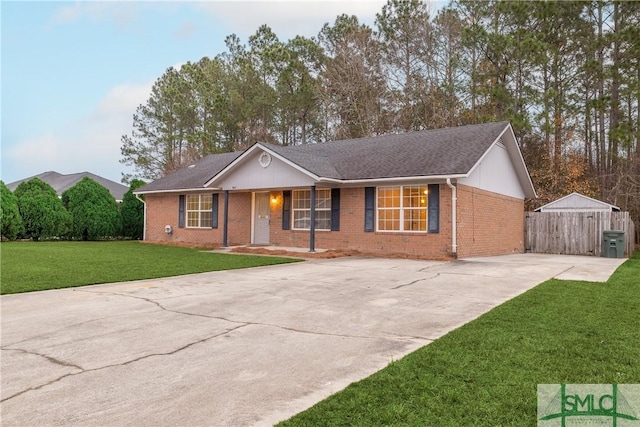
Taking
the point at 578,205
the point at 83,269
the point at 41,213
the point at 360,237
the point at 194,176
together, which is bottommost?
the point at 83,269

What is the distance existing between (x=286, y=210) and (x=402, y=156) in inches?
195

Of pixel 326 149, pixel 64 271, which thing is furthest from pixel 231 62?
pixel 64 271

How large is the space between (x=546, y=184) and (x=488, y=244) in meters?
10.2

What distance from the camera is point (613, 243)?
52.9 feet

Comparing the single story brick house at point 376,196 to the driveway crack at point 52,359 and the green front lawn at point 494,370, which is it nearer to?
the green front lawn at point 494,370

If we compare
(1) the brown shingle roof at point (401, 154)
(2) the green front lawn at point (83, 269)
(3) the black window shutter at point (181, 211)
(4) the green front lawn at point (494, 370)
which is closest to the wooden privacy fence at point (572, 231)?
(1) the brown shingle roof at point (401, 154)

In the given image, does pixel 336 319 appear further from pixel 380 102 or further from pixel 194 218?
pixel 380 102

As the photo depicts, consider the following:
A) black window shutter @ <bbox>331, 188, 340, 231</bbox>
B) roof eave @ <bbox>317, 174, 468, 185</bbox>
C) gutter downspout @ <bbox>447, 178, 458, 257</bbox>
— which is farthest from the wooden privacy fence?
black window shutter @ <bbox>331, 188, 340, 231</bbox>

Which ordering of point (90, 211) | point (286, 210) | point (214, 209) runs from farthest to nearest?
1. point (90, 211)
2. point (214, 209)
3. point (286, 210)

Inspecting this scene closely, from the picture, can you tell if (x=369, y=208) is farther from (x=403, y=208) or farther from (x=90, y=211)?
(x=90, y=211)

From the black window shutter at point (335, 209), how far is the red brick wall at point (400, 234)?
139mm

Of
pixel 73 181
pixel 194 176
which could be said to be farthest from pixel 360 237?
pixel 73 181

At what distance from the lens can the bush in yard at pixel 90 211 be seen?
22.1 metres

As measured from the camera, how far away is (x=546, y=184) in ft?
76.8
